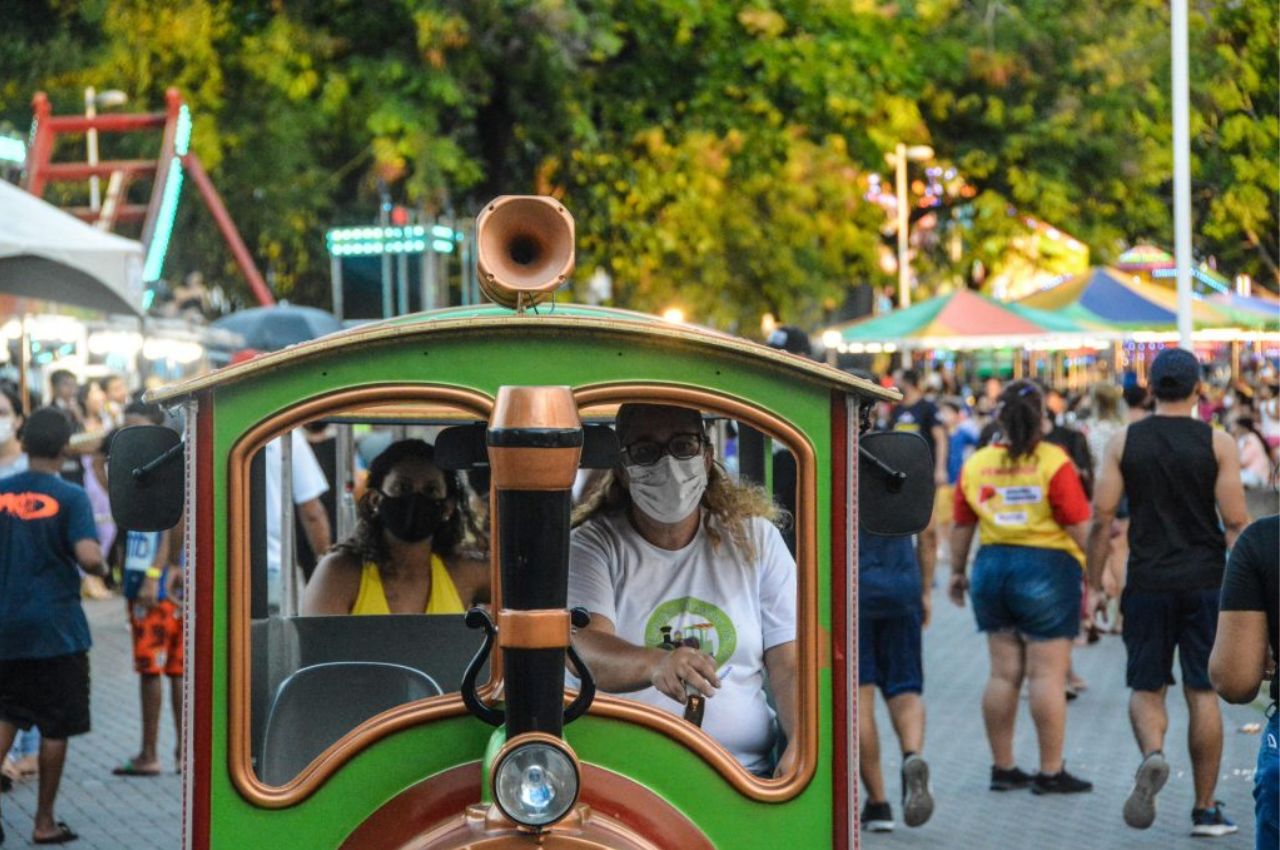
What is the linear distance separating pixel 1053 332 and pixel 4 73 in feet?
41.9

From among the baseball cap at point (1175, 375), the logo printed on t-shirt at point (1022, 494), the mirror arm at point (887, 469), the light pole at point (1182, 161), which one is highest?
the light pole at point (1182, 161)

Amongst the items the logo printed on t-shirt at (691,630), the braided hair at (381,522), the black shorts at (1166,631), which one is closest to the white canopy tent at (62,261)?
the braided hair at (381,522)

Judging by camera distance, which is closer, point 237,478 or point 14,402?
point 237,478

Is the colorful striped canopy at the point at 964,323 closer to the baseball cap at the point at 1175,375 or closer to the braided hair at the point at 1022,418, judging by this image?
the braided hair at the point at 1022,418

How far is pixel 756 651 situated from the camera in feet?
15.2

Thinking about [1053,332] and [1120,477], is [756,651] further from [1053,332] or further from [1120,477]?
[1053,332]

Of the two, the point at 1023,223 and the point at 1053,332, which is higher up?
the point at 1023,223

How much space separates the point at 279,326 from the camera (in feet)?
78.3

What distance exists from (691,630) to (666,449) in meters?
0.40

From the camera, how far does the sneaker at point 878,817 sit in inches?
336

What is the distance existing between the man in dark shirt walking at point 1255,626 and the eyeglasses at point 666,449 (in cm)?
123

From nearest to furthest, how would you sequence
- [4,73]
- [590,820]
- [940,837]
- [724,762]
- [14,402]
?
[590,820], [724,762], [940,837], [14,402], [4,73]

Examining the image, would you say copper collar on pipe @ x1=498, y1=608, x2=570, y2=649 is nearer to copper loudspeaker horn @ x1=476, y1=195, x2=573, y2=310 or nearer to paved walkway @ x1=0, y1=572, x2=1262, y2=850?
copper loudspeaker horn @ x1=476, y1=195, x2=573, y2=310

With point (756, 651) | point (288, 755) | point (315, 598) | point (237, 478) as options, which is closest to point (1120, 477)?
point (315, 598)
